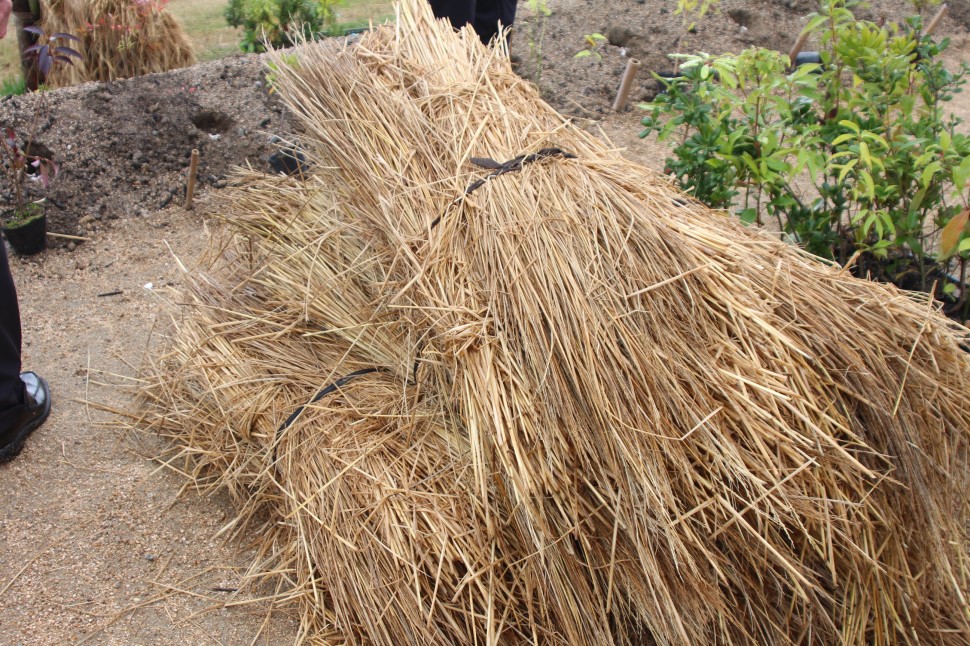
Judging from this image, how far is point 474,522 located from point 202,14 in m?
6.58

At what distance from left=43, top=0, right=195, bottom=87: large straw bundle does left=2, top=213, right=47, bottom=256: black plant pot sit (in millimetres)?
1785

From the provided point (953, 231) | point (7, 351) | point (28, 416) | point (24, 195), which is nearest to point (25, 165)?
point (24, 195)

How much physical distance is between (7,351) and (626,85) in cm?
363

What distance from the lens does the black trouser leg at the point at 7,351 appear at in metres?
2.52

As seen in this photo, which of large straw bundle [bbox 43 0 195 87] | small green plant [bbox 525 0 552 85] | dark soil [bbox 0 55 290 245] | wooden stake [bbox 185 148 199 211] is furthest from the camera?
large straw bundle [bbox 43 0 195 87]

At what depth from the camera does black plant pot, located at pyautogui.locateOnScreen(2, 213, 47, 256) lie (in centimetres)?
344

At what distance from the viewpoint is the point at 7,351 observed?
254 cm

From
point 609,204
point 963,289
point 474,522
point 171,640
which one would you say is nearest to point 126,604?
point 171,640

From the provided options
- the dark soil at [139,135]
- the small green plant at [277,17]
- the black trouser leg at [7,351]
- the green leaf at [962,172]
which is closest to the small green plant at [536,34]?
the small green plant at [277,17]

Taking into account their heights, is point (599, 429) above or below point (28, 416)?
above

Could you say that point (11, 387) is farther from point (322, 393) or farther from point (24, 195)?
point (24, 195)

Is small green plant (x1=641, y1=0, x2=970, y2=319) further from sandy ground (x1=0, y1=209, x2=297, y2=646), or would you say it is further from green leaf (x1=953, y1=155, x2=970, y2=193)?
sandy ground (x1=0, y1=209, x2=297, y2=646)

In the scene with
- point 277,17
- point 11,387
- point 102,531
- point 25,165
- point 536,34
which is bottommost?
point 102,531

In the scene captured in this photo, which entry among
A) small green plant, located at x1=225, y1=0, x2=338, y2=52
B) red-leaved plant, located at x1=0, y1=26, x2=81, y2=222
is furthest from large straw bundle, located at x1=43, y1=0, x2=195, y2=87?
red-leaved plant, located at x1=0, y1=26, x2=81, y2=222
